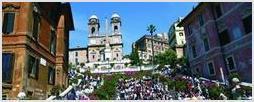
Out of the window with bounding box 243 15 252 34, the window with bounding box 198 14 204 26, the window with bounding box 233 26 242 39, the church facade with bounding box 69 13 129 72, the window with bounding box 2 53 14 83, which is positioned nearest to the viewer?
the window with bounding box 2 53 14 83

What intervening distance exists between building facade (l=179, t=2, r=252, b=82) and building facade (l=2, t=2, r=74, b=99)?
1423 cm

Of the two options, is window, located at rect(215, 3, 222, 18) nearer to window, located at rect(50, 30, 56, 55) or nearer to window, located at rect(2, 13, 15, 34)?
window, located at rect(50, 30, 56, 55)

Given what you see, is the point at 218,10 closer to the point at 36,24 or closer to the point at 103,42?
the point at 36,24

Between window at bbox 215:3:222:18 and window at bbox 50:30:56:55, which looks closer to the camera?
window at bbox 50:30:56:55

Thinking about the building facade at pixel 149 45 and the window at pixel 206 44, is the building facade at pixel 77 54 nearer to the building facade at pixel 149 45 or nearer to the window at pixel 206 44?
the building facade at pixel 149 45

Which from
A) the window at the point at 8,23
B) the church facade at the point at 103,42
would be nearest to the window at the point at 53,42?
the window at the point at 8,23

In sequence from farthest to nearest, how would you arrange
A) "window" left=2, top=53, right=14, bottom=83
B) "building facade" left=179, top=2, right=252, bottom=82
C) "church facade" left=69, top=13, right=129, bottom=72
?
"church facade" left=69, top=13, right=129, bottom=72 → "building facade" left=179, top=2, right=252, bottom=82 → "window" left=2, top=53, right=14, bottom=83

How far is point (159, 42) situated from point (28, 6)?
96719 mm

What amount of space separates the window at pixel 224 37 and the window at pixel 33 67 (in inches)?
659

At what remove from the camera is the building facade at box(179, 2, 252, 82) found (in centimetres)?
2383

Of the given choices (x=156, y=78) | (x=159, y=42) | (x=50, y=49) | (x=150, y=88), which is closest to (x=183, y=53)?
(x=156, y=78)

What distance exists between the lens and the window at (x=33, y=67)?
1784 cm

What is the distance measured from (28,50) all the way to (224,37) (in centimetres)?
1775

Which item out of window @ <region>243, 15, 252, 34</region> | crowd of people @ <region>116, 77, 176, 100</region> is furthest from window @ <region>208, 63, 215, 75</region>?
window @ <region>243, 15, 252, 34</region>
